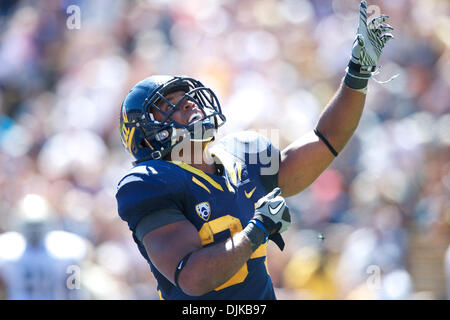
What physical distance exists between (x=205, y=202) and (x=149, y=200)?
0.22 meters

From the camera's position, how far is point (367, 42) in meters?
2.72

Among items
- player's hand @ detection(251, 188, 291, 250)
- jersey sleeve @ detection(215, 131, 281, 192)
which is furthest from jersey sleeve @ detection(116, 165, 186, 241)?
jersey sleeve @ detection(215, 131, 281, 192)

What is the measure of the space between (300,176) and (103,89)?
4.20m

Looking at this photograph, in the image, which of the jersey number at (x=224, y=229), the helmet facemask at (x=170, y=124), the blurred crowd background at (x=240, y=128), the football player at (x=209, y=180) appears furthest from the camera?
the blurred crowd background at (x=240, y=128)

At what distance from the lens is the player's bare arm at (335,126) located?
2777 mm

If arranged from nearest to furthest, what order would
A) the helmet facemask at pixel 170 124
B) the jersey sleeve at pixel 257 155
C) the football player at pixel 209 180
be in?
the football player at pixel 209 180, the helmet facemask at pixel 170 124, the jersey sleeve at pixel 257 155

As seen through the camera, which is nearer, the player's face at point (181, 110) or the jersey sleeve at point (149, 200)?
the jersey sleeve at point (149, 200)

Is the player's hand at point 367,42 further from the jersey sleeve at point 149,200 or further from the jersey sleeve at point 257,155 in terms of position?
the jersey sleeve at point 149,200

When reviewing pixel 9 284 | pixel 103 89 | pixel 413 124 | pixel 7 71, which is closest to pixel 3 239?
pixel 9 284

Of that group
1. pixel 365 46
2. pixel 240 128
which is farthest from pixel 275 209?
pixel 240 128

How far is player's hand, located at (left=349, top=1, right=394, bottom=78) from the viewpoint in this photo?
8.86ft

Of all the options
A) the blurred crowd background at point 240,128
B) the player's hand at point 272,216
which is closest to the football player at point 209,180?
the player's hand at point 272,216

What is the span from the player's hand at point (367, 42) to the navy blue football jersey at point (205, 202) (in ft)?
2.12

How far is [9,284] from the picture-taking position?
4.80m
